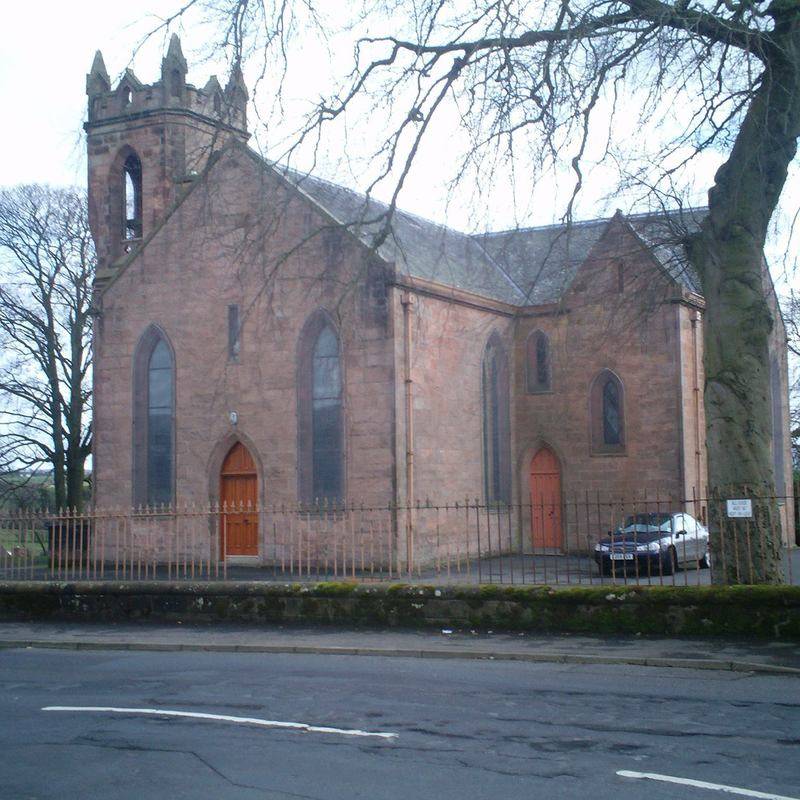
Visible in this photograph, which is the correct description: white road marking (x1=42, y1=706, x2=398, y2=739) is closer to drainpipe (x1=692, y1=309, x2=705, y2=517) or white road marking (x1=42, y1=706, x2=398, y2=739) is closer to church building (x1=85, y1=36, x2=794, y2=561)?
church building (x1=85, y1=36, x2=794, y2=561)

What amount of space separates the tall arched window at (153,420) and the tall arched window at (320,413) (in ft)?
13.6

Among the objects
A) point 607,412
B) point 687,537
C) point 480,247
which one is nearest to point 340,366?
point 480,247

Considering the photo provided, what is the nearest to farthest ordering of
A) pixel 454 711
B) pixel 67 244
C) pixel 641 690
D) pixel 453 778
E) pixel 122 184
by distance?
pixel 453 778 < pixel 454 711 < pixel 641 690 < pixel 122 184 < pixel 67 244

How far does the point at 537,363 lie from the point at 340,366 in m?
8.21

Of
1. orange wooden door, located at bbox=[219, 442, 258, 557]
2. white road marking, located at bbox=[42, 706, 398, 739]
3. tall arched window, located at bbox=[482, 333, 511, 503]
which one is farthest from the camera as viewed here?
tall arched window, located at bbox=[482, 333, 511, 503]

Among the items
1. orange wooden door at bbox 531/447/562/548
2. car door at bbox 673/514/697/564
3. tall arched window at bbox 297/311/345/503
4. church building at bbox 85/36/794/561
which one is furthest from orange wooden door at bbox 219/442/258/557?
car door at bbox 673/514/697/564

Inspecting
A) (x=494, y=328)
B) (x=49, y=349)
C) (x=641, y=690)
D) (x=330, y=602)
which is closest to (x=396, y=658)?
(x=330, y=602)

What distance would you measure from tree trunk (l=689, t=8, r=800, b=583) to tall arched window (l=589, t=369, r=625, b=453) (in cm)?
1655

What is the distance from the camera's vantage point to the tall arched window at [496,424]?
Answer: 31.1 m

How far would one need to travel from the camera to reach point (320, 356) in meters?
27.8

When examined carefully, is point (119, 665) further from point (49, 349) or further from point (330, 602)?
point (49, 349)

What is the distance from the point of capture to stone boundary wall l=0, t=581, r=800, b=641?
1397 centimetres

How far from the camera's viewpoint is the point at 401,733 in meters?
8.80

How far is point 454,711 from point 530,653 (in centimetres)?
382
